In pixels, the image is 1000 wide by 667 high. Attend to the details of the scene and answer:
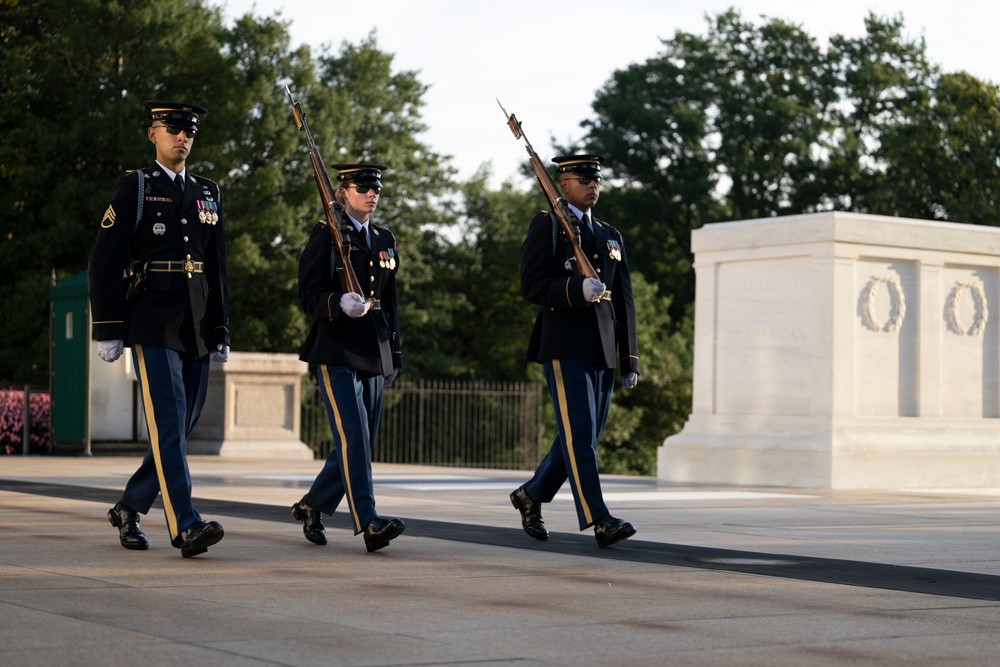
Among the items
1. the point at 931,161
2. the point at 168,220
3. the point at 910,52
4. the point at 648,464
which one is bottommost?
the point at 648,464

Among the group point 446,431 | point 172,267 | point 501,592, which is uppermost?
point 172,267

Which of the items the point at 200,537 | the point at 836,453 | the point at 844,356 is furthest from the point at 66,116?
the point at 200,537

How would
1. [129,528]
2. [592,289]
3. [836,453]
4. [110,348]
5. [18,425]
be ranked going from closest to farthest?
[110,348] → [129,528] → [592,289] → [836,453] → [18,425]

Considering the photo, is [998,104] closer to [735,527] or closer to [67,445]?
[67,445]

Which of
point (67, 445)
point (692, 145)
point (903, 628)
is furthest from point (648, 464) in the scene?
point (903, 628)

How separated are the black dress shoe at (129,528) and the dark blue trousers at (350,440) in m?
0.84

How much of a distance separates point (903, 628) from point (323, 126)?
36359 millimetres

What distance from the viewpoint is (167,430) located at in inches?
273

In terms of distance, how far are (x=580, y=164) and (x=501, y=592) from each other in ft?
9.17

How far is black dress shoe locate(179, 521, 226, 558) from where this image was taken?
21.7 feet

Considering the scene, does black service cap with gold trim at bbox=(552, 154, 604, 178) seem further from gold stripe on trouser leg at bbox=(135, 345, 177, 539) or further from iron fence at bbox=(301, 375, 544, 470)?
iron fence at bbox=(301, 375, 544, 470)

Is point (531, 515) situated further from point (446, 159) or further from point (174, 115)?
point (446, 159)

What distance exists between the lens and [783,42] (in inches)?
1988

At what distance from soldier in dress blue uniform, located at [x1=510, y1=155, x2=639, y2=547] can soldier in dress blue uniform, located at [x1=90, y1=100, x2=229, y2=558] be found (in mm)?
1586
